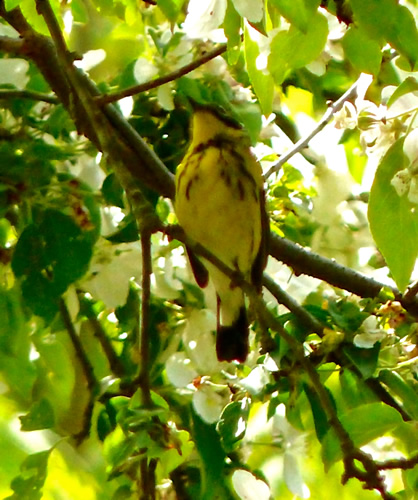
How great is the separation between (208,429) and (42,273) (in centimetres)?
31

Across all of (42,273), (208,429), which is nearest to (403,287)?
(208,429)

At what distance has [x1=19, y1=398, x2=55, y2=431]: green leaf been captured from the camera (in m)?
1.06

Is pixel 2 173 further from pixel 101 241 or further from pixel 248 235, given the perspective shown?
pixel 248 235

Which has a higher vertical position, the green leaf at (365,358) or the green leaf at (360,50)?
the green leaf at (360,50)

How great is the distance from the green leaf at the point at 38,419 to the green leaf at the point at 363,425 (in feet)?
1.21

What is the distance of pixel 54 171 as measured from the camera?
3.81 ft

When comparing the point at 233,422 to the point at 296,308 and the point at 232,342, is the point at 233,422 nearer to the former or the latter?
the point at 296,308

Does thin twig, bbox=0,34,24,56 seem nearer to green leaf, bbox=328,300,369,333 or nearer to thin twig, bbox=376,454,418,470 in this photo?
green leaf, bbox=328,300,369,333

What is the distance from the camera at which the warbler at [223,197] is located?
5.11 ft

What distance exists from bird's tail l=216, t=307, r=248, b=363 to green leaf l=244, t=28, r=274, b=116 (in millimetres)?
424

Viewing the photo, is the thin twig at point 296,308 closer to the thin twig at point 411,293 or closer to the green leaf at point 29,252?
the thin twig at point 411,293

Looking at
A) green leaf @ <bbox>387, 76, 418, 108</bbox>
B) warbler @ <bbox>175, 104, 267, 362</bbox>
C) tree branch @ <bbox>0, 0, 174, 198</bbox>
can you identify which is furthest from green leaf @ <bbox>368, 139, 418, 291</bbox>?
warbler @ <bbox>175, 104, 267, 362</bbox>

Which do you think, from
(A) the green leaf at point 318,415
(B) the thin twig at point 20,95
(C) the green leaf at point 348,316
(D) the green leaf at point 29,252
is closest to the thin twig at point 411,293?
(C) the green leaf at point 348,316

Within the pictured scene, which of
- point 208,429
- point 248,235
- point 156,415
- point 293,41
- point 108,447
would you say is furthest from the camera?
point 248,235
